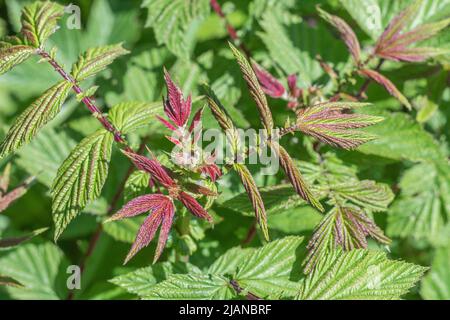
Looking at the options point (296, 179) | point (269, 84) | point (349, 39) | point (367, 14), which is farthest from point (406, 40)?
point (296, 179)

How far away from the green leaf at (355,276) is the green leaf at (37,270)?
899mm

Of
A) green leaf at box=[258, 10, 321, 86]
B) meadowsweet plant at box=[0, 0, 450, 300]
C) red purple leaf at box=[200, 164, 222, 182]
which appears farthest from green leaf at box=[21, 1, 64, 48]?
green leaf at box=[258, 10, 321, 86]

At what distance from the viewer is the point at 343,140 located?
1.19m

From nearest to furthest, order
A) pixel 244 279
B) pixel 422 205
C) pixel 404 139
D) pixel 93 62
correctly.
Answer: pixel 93 62, pixel 244 279, pixel 404 139, pixel 422 205

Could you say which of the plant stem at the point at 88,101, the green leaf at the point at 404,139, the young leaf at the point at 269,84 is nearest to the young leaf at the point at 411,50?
the green leaf at the point at 404,139

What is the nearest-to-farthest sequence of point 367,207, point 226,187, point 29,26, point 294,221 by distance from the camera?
point 29,26 → point 367,207 → point 226,187 → point 294,221

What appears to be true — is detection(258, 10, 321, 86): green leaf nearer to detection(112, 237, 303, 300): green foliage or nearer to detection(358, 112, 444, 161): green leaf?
detection(358, 112, 444, 161): green leaf

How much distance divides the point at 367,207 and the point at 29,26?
924mm

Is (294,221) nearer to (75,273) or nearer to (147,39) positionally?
(75,273)

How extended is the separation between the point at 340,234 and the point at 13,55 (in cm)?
84

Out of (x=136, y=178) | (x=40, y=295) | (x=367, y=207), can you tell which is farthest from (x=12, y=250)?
(x=367, y=207)

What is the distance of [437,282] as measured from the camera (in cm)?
188

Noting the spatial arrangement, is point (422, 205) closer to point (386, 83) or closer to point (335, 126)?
point (386, 83)

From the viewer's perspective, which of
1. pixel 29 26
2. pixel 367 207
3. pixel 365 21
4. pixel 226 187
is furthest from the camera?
pixel 365 21
